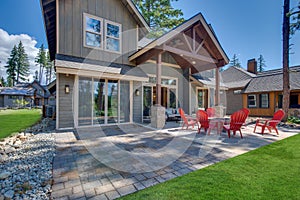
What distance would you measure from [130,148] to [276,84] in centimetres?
1860

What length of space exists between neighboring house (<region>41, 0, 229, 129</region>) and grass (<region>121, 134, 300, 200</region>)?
537 centimetres

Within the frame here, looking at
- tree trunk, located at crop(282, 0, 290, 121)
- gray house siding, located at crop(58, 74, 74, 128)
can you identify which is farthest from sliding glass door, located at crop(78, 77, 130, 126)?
tree trunk, located at crop(282, 0, 290, 121)

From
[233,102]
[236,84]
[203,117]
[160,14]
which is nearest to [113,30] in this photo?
[203,117]

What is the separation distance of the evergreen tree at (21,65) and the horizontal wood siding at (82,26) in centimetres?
6282

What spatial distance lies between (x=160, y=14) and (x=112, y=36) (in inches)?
424

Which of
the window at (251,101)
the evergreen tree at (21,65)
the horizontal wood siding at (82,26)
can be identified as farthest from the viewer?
the evergreen tree at (21,65)

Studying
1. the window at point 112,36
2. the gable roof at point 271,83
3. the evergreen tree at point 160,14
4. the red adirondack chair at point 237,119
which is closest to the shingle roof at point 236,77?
the gable roof at point 271,83

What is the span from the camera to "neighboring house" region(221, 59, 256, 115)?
19297 millimetres

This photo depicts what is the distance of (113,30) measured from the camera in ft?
32.0

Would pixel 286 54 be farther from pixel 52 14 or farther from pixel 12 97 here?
pixel 12 97

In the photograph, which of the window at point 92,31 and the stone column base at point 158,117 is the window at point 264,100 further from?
the window at point 92,31

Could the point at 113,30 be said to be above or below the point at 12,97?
above

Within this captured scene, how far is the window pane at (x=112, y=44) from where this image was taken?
31.2 ft

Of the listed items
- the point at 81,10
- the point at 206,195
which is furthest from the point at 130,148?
the point at 81,10
